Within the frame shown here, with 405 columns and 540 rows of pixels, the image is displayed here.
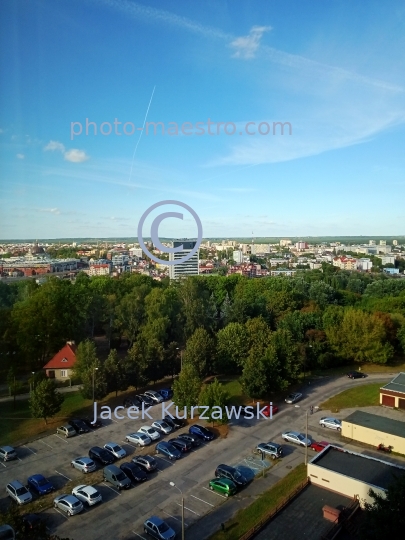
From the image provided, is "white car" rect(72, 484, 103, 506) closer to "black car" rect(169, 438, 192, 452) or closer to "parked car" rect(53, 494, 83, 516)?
"parked car" rect(53, 494, 83, 516)

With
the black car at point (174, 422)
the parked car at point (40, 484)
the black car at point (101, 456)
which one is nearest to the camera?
the parked car at point (40, 484)

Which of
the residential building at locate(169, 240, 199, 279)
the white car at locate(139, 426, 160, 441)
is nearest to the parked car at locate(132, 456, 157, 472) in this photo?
the white car at locate(139, 426, 160, 441)

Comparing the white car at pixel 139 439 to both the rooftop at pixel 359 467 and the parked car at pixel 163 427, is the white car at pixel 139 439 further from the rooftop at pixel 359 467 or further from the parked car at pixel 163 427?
the rooftop at pixel 359 467

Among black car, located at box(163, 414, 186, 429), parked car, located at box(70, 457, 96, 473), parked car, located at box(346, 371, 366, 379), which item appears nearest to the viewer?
parked car, located at box(70, 457, 96, 473)

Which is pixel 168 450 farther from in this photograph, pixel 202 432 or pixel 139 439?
pixel 202 432

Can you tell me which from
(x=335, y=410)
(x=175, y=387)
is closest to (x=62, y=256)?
(x=175, y=387)

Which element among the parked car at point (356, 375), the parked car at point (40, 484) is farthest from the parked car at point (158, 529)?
the parked car at point (356, 375)
